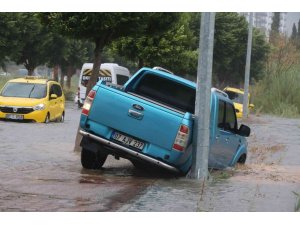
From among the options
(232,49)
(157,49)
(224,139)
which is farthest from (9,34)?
(224,139)

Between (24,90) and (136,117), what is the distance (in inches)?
574

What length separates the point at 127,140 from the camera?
10.6 meters

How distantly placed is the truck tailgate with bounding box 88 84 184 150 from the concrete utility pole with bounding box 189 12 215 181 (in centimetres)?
55

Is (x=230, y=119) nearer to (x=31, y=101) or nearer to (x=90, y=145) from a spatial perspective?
(x=90, y=145)

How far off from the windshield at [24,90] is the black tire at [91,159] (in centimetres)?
1215

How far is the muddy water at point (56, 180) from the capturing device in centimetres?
816

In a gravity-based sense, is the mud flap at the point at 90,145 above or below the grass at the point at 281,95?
above

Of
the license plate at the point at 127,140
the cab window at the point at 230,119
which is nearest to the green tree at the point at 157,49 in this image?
the cab window at the point at 230,119

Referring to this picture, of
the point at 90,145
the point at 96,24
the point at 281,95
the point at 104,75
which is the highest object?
the point at 96,24

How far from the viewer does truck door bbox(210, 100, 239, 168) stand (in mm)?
11914

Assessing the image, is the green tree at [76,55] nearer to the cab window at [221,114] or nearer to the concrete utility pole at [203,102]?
the cab window at [221,114]

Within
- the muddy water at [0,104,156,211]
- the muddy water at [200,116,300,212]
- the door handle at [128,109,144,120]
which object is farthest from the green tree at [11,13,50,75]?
the door handle at [128,109,144,120]

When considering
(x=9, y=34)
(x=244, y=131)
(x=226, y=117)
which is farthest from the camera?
(x=9, y=34)
